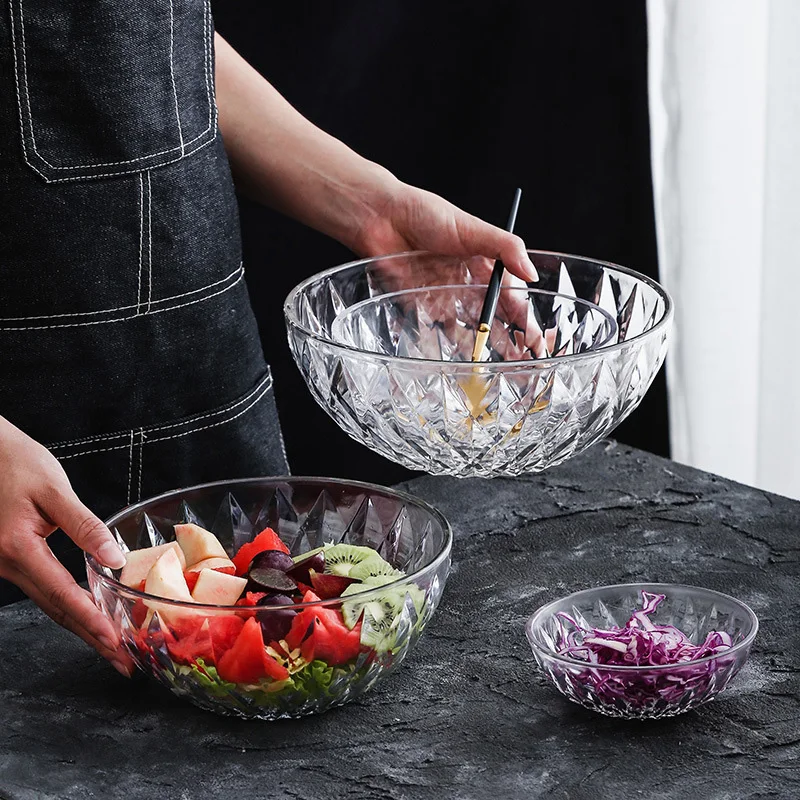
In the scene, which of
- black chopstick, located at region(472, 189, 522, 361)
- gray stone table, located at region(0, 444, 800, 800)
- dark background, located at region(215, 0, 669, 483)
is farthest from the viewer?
dark background, located at region(215, 0, 669, 483)

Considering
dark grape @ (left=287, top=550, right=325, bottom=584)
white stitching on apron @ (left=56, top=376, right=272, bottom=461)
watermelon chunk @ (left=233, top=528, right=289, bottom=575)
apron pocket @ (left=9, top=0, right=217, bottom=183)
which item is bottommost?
white stitching on apron @ (left=56, top=376, right=272, bottom=461)

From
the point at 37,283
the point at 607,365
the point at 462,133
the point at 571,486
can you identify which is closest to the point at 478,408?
the point at 607,365

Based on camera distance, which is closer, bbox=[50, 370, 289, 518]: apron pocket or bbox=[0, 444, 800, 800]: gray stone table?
bbox=[0, 444, 800, 800]: gray stone table

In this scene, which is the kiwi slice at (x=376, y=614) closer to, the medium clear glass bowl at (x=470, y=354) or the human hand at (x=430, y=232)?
the medium clear glass bowl at (x=470, y=354)

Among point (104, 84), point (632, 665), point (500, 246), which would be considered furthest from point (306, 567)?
point (104, 84)

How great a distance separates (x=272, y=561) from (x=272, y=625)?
9 cm

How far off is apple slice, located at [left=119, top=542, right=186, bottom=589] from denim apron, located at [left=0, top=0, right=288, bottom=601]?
315 mm

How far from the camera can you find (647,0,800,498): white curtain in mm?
2178

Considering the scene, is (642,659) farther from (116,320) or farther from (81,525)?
(116,320)

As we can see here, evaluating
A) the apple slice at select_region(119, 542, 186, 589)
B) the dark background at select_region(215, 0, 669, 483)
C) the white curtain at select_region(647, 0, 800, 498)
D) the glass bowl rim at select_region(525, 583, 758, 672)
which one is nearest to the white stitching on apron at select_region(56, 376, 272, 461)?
the apple slice at select_region(119, 542, 186, 589)

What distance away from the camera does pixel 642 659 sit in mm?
889

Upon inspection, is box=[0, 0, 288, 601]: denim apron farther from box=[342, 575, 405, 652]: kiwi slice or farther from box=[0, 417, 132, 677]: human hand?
box=[342, 575, 405, 652]: kiwi slice

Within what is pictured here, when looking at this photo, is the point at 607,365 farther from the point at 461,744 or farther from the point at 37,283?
the point at 37,283

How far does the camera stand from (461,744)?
87 centimetres
